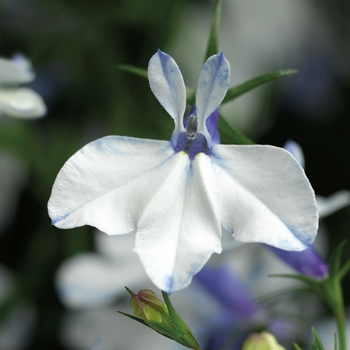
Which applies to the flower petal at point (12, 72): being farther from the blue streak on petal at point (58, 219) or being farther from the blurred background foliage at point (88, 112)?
the blurred background foliage at point (88, 112)

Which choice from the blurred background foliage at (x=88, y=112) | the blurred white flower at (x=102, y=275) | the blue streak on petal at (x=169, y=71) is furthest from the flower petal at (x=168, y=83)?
the blurred background foliage at (x=88, y=112)

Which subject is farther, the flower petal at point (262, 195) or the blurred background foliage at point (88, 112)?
the blurred background foliage at point (88, 112)

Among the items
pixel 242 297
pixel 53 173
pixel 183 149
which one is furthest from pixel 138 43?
pixel 183 149

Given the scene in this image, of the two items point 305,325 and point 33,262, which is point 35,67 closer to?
point 33,262

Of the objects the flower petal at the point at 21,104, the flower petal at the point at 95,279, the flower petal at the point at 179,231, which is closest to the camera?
the flower petal at the point at 179,231

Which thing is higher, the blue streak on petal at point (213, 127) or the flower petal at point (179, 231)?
the blue streak on petal at point (213, 127)

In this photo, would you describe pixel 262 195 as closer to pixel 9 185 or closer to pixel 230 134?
pixel 230 134
